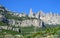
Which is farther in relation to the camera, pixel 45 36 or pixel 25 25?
pixel 25 25

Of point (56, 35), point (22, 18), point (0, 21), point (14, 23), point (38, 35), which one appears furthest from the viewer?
point (22, 18)

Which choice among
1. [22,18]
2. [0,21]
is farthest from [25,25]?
[0,21]

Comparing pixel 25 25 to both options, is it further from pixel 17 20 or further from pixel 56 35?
pixel 56 35

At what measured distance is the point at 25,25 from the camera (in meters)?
181

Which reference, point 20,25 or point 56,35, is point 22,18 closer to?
point 20,25

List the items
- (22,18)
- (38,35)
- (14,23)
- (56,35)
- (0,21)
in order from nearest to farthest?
(56,35)
(38,35)
(0,21)
(14,23)
(22,18)

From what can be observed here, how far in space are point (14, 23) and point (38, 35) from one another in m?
167

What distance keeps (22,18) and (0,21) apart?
47927 mm

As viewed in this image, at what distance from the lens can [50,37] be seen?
11398 millimetres

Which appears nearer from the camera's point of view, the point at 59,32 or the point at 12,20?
the point at 59,32

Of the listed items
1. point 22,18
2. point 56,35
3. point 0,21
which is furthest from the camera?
point 22,18

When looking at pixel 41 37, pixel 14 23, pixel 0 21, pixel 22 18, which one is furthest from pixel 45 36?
pixel 22 18

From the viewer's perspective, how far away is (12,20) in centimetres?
18062

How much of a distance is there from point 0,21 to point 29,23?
35617 mm
